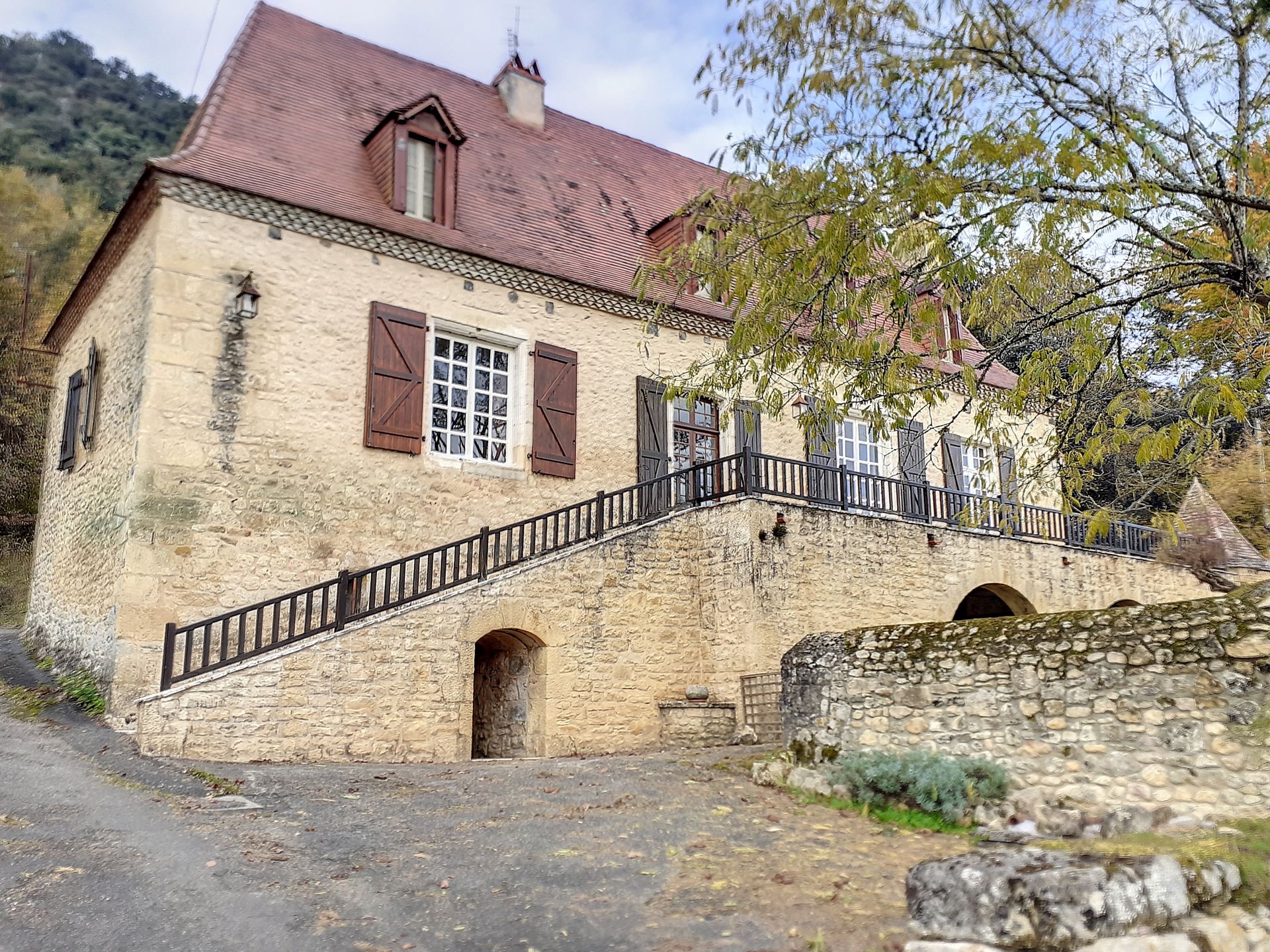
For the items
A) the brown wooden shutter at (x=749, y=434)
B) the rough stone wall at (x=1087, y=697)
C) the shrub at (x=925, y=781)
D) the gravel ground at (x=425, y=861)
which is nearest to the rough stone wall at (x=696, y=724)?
the gravel ground at (x=425, y=861)

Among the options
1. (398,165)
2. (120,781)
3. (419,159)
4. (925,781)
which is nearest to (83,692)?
(120,781)

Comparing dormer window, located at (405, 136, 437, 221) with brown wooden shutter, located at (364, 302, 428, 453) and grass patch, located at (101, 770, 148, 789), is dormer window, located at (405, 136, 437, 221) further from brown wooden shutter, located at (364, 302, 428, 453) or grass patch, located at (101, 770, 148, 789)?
grass patch, located at (101, 770, 148, 789)

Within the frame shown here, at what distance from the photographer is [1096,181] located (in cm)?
583

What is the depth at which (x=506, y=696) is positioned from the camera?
36.4 feet

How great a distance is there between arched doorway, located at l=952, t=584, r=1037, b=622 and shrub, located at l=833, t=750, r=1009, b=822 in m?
7.16

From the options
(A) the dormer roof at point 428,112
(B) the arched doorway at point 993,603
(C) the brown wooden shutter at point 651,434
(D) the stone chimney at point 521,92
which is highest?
(D) the stone chimney at point 521,92

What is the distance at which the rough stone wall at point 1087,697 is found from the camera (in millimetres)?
5648

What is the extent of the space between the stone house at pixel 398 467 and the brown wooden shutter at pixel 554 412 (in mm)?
40

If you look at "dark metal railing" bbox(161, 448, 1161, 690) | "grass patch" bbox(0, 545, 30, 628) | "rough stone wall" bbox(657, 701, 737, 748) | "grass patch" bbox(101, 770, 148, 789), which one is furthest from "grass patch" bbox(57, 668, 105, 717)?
"grass patch" bbox(0, 545, 30, 628)

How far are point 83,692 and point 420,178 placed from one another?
7.15 m

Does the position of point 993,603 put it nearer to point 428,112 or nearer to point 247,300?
point 428,112

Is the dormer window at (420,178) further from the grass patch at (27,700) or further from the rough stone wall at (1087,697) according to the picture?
the rough stone wall at (1087,697)

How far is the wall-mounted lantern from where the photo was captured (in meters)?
10.5

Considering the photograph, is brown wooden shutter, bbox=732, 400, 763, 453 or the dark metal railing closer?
the dark metal railing
